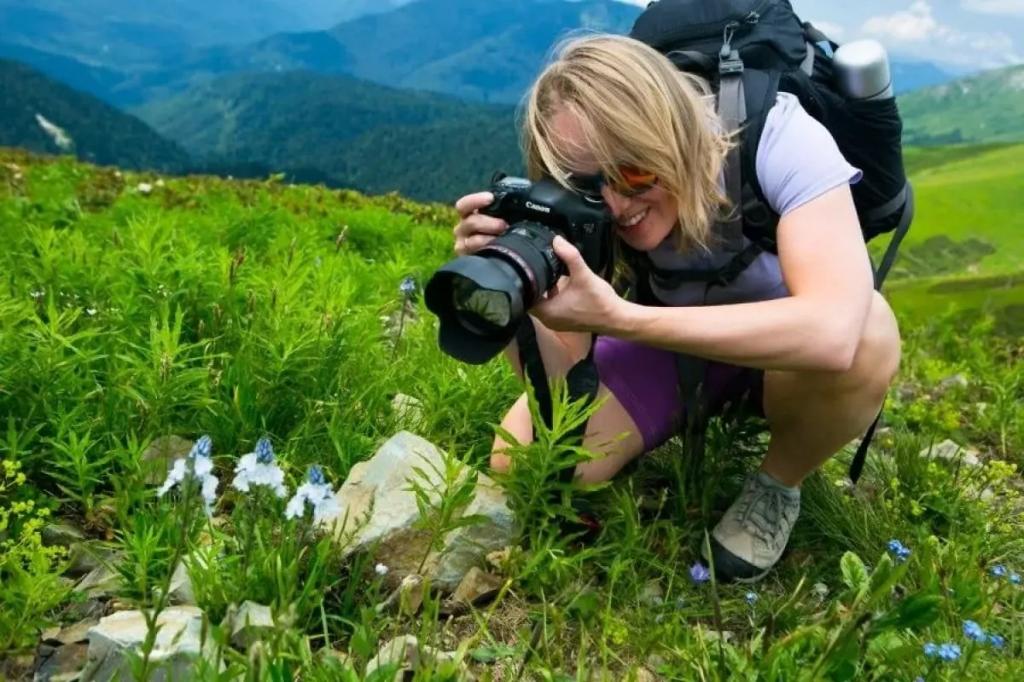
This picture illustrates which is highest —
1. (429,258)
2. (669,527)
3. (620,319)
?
(620,319)

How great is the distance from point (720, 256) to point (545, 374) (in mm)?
764

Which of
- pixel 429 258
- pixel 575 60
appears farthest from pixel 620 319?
pixel 429 258

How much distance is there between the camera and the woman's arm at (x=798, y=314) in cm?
259

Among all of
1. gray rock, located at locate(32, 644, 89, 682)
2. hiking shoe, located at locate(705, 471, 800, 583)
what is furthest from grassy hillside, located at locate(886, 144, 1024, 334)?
gray rock, located at locate(32, 644, 89, 682)

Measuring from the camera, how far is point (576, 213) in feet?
8.63

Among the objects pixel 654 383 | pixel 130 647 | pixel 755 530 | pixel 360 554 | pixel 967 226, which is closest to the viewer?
pixel 130 647

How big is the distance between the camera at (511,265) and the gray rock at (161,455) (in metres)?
1.09

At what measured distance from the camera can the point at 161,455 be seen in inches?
120

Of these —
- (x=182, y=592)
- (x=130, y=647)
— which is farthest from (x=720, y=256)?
(x=130, y=647)

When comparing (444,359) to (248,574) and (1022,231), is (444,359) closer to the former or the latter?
(248,574)

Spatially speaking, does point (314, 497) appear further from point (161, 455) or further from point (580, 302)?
point (161, 455)

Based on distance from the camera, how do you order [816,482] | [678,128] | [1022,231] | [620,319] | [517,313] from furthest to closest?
[1022,231] → [816,482] → [678,128] → [620,319] → [517,313]

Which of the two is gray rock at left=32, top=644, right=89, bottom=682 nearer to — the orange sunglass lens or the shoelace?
the orange sunglass lens

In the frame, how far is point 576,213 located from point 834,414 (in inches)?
47.8
